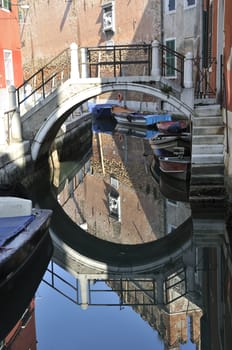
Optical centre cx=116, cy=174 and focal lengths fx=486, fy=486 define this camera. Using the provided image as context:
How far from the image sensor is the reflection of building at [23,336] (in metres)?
5.00

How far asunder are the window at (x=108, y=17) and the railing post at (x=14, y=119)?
1587 cm

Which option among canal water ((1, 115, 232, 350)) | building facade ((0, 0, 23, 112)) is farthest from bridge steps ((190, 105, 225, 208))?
building facade ((0, 0, 23, 112))

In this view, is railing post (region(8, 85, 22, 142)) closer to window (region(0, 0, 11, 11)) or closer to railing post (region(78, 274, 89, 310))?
railing post (region(78, 274, 89, 310))

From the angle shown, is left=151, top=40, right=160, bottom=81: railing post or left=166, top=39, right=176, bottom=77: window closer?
left=151, top=40, right=160, bottom=81: railing post

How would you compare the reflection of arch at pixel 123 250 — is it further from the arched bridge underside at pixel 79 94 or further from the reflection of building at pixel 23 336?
the arched bridge underside at pixel 79 94

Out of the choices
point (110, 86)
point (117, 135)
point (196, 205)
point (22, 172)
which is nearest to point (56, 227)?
point (22, 172)

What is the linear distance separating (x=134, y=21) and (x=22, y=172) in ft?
50.7

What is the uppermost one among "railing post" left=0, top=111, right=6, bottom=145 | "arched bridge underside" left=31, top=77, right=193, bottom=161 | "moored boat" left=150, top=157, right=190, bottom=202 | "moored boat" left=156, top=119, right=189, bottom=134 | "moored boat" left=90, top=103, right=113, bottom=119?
"arched bridge underside" left=31, top=77, right=193, bottom=161

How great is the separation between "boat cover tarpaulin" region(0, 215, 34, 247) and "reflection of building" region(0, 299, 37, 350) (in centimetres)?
91

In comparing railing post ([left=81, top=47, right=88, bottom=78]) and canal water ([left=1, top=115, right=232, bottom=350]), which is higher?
railing post ([left=81, top=47, right=88, bottom=78])

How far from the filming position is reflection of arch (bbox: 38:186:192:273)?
7.42 metres

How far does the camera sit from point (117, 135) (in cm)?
2219

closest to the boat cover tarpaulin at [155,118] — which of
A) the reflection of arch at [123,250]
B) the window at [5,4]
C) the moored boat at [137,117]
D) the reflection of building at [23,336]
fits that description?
the moored boat at [137,117]

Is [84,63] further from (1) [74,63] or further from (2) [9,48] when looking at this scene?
(2) [9,48]
